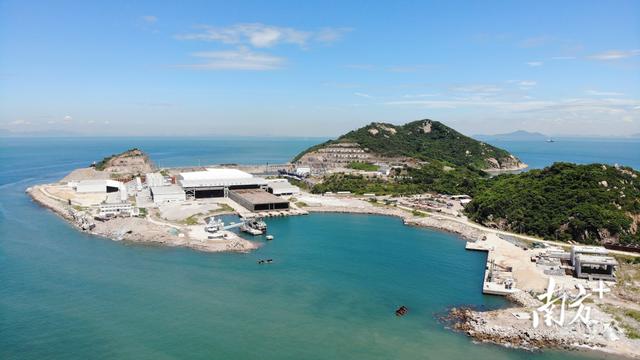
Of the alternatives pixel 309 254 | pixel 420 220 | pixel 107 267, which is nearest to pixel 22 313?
pixel 107 267

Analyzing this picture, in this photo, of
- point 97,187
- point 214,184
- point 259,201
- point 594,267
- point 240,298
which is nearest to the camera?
point 240,298

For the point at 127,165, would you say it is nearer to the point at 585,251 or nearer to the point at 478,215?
the point at 478,215

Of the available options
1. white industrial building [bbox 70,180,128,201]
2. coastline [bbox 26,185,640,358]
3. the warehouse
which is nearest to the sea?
coastline [bbox 26,185,640,358]

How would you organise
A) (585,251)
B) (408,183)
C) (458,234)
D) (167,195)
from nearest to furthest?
(585,251)
(458,234)
(167,195)
(408,183)

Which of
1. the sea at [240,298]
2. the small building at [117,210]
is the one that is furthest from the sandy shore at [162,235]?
the small building at [117,210]

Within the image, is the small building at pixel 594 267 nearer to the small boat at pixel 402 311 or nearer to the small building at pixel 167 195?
the small boat at pixel 402 311

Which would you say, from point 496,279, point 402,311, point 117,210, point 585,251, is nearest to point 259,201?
point 117,210

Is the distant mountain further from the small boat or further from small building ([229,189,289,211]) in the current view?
the small boat
